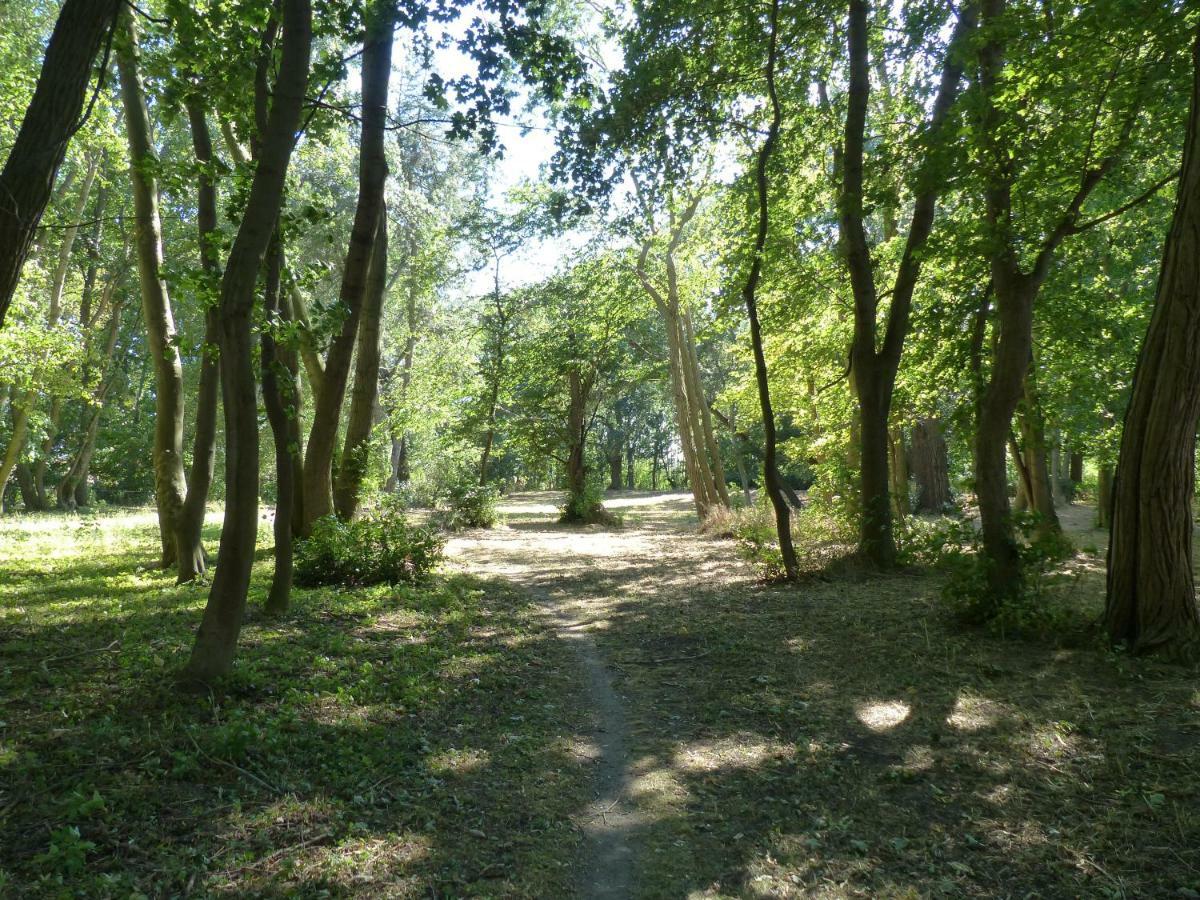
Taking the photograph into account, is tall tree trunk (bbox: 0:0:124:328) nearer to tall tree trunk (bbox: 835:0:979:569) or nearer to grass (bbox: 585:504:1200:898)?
grass (bbox: 585:504:1200:898)

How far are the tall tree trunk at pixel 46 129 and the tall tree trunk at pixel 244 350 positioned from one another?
2.95 ft

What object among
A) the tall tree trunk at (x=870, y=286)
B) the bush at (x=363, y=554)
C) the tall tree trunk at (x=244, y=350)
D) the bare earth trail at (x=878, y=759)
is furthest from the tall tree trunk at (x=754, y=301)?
the tall tree trunk at (x=244, y=350)

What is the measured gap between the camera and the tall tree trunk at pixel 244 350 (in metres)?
4.30

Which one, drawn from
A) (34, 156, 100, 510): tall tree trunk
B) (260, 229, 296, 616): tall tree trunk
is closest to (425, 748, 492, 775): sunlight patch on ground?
(260, 229, 296, 616): tall tree trunk

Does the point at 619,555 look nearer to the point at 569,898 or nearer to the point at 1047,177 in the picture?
the point at 1047,177

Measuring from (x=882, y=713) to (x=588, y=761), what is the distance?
215 cm

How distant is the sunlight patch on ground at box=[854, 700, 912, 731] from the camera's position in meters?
4.84

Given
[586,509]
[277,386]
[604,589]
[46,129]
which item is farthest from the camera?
[586,509]

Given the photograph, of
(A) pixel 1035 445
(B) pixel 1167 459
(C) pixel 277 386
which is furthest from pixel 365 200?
(A) pixel 1035 445

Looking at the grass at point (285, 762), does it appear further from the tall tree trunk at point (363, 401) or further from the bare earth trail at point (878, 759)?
the tall tree trunk at point (363, 401)

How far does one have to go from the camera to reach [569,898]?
3.04 m

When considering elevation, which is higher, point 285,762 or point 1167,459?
point 1167,459

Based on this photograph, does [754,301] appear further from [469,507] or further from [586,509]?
[586,509]

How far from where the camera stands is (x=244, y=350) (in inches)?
171
